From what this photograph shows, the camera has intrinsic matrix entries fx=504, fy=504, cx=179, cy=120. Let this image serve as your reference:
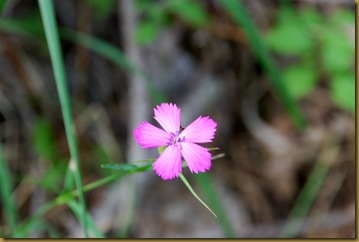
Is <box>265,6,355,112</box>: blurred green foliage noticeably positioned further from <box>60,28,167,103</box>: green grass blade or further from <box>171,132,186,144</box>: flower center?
<box>171,132,186,144</box>: flower center

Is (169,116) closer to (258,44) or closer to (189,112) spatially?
(258,44)

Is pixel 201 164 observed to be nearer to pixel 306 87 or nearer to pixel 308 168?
pixel 306 87

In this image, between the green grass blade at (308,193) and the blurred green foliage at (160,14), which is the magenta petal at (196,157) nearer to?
the blurred green foliage at (160,14)

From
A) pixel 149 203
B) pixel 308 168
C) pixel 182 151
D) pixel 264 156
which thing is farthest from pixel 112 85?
pixel 182 151

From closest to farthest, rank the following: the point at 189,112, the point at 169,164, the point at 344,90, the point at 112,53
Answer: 1. the point at 169,164
2. the point at 112,53
3. the point at 344,90
4. the point at 189,112

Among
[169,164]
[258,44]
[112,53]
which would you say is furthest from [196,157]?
[112,53]

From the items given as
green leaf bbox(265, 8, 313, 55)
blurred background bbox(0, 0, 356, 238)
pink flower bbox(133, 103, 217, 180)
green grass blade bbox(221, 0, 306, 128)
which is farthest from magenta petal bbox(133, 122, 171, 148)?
green leaf bbox(265, 8, 313, 55)

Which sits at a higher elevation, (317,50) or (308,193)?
(317,50)
